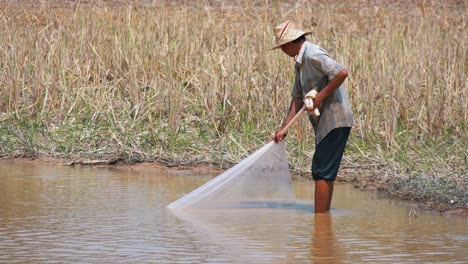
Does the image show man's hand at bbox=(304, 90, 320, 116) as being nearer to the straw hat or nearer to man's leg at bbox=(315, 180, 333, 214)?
the straw hat

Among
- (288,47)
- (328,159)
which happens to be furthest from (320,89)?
(328,159)

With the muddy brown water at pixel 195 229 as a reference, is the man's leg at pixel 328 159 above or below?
above

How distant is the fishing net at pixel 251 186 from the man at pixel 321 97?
0.17m

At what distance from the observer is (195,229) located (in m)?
5.55

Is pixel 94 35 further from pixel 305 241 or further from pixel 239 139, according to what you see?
pixel 305 241

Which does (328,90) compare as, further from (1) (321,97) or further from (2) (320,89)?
(2) (320,89)

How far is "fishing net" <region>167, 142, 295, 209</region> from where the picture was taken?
6.01 m

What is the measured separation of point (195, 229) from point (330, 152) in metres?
0.93

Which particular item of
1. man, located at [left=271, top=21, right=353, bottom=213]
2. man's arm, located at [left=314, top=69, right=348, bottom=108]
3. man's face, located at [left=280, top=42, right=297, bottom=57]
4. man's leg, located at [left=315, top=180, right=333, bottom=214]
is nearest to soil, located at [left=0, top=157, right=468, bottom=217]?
man's leg, located at [left=315, top=180, right=333, bottom=214]

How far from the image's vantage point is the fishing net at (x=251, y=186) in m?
6.01

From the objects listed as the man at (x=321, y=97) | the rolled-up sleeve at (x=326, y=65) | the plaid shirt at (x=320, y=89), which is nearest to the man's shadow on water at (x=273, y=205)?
the man at (x=321, y=97)

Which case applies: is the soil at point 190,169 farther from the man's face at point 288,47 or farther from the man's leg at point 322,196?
the man's face at point 288,47

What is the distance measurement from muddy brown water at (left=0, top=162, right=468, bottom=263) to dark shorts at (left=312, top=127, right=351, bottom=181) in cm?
28

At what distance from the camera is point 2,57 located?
32.6ft
